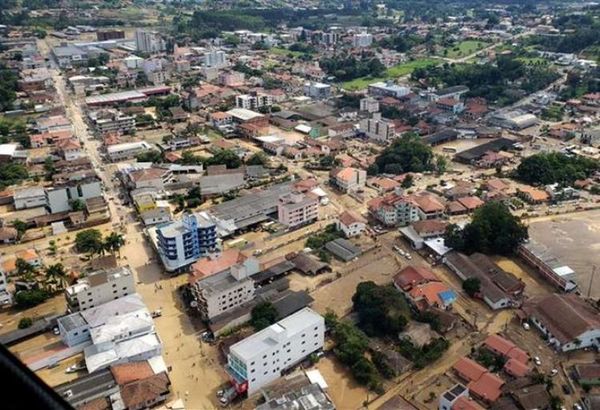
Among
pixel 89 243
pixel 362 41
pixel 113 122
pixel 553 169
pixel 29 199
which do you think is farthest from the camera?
pixel 362 41

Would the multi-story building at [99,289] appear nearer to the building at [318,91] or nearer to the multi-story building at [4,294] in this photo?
the multi-story building at [4,294]

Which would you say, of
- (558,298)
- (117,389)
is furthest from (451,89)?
(117,389)

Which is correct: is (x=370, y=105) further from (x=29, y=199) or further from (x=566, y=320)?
(x=566, y=320)

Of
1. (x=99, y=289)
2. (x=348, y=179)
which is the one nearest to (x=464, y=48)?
(x=348, y=179)

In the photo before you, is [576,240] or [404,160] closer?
[576,240]

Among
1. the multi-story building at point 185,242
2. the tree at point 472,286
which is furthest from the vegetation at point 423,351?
the multi-story building at point 185,242

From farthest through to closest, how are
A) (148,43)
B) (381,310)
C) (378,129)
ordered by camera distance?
1. (148,43)
2. (378,129)
3. (381,310)

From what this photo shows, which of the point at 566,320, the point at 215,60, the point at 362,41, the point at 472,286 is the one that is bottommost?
the point at 472,286
